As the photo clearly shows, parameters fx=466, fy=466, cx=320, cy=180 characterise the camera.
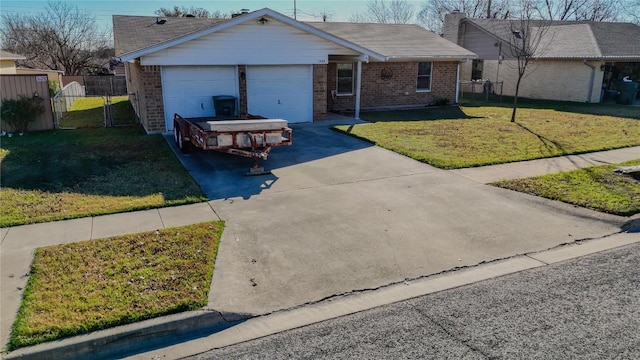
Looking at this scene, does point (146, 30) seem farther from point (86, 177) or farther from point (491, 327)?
point (491, 327)

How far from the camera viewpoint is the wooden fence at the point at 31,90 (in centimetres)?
1467

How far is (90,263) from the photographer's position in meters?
5.76

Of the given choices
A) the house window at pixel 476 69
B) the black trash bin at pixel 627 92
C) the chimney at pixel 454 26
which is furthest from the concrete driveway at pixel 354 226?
the chimney at pixel 454 26

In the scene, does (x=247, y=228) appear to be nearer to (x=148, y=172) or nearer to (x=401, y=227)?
(x=401, y=227)

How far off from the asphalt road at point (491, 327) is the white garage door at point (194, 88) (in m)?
11.9

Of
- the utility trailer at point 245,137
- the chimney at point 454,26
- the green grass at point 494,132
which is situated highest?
the chimney at point 454,26

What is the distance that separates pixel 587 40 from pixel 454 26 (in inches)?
334

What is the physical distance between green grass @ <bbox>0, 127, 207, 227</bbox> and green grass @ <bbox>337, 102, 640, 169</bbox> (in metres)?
6.05

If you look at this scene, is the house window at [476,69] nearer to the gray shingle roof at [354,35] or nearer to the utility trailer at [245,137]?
A: the gray shingle roof at [354,35]

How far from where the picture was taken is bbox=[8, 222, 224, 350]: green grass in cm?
452

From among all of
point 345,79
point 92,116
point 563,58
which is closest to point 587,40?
point 563,58

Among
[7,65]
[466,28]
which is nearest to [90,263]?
[7,65]

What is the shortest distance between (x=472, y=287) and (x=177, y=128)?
951cm

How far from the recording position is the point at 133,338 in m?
4.42
